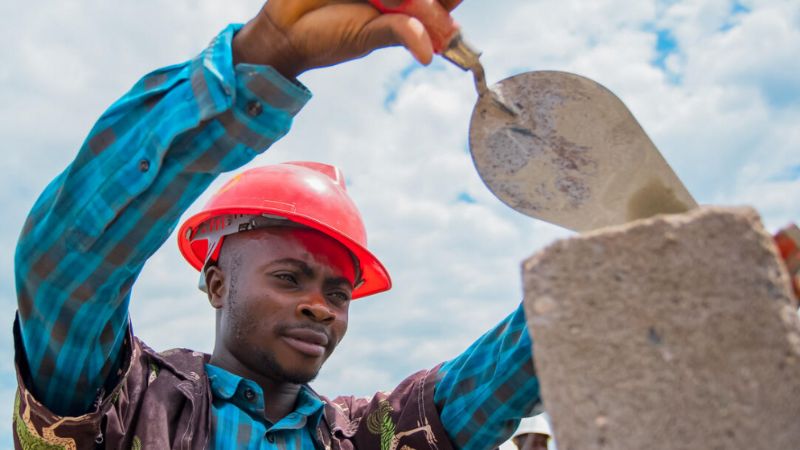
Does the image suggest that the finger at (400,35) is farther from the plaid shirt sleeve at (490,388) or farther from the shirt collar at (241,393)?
the shirt collar at (241,393)

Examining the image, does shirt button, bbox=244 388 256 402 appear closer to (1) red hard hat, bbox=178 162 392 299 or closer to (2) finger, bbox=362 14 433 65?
(1) red hard hat, bbox=178 162 392 299

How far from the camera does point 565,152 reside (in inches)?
87.4

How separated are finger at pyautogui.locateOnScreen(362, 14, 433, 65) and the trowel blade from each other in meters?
0.44

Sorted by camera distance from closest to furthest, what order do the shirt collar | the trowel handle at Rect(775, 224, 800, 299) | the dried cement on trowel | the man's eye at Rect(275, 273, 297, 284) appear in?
the dried cement on trowel < the trowel handle at Rect(775, 224, 800, 299) < the shirt collar < the man's eye at Rect(275, 273, 297, 284)

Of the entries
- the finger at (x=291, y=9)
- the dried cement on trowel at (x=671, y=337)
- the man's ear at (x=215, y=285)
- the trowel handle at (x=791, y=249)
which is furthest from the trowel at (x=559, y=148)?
the man's ear at (x=215, y=285)

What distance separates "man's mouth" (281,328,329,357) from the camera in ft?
9.99

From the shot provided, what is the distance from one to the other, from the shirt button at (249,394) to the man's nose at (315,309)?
14.5 inches

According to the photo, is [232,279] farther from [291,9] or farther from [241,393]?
[291,9]

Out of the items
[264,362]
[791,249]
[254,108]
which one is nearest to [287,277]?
[264,362]

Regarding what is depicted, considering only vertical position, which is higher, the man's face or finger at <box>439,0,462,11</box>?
finger at <box>439,0,462,11</box>

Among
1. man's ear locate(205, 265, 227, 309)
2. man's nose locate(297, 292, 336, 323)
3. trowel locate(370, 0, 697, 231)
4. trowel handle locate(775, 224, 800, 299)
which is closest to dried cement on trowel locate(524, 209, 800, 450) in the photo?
trowel handle locate(775, 224, 800, 299)

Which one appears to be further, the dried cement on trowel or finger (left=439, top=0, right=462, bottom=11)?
finger (left=439, top=0, right=462, bottom=11)

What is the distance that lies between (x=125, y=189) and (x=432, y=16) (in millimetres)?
983

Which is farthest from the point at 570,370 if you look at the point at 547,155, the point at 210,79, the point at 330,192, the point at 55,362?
the point at 330,192
